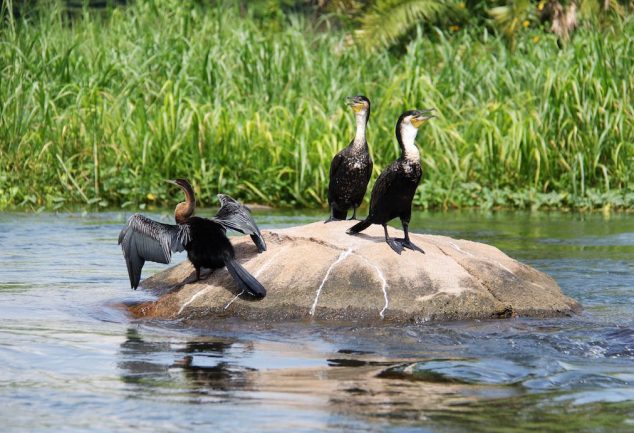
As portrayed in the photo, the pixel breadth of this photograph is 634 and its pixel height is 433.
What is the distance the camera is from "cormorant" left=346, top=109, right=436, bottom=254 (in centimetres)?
739

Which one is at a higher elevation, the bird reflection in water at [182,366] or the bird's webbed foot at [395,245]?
Result: the bird's webbed foot at [395,245]

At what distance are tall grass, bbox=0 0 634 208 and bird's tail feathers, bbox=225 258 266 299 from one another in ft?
21.5

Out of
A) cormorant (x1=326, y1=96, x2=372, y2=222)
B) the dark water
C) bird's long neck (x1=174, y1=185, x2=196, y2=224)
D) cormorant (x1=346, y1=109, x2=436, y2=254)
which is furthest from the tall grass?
cormorant (x1=346, y1=109, x2=436, y2=254)

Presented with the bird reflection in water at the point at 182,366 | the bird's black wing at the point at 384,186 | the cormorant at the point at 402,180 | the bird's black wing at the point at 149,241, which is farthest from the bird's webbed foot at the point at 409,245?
the bird reflection in water at the point at 182,366

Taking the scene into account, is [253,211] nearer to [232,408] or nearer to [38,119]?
[38,119]

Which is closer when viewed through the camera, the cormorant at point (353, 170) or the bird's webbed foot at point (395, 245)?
the bird's webbed foot at point (395, 245)

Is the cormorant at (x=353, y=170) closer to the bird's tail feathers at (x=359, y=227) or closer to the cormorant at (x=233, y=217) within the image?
the bird's tail feathers at (x=359, y=227)

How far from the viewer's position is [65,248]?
1076cm

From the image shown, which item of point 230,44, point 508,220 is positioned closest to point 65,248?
point 508,220

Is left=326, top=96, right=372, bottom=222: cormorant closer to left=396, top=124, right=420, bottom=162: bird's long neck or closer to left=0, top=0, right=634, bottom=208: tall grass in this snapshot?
left=396, top=124, right=420, bottom=162: bird's long neck

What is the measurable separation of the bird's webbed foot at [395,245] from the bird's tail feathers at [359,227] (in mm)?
237

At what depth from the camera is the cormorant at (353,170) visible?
8422 mm

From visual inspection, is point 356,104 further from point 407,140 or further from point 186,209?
point 186,209

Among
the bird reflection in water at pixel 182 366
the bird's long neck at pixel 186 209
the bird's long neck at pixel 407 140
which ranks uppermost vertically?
the bird's long neck at pixel 407 140
